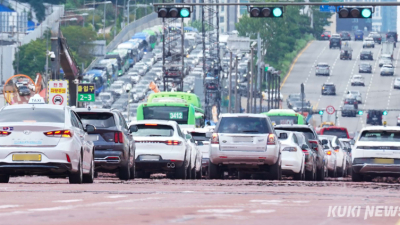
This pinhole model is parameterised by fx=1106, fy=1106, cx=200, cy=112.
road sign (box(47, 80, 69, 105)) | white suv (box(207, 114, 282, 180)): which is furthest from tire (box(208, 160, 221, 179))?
road sign (box(47, 80, 69, 105))

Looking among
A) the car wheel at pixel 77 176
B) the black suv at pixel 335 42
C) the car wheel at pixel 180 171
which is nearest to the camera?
the car wheel at pixel 77 176

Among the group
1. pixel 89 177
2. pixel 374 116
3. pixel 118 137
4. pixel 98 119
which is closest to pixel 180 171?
pixel 118 137

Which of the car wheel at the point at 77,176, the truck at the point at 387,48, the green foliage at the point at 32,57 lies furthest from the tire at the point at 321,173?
the truck at the point at 387,48

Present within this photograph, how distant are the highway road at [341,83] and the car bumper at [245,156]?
8607 centimetres

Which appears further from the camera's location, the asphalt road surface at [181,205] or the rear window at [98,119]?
the rear window at [98,119]

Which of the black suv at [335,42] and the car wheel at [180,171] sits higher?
the black suv at [335,42]

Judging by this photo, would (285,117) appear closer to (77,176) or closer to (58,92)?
(58,92)

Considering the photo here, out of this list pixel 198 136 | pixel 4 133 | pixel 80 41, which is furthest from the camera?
pixel 80 41

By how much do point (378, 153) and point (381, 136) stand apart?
0.69 meters

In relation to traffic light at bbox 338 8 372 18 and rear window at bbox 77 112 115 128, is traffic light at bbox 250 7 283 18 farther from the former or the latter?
rear window at bbox 77 112 115 128

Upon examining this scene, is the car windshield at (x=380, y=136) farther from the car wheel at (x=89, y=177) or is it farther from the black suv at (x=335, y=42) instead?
the black suv at (x=335, y=42)

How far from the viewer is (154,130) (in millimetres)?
25234

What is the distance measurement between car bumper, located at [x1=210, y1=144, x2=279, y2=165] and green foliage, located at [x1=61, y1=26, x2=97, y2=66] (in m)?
121

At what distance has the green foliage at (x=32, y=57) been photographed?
5182 inches
